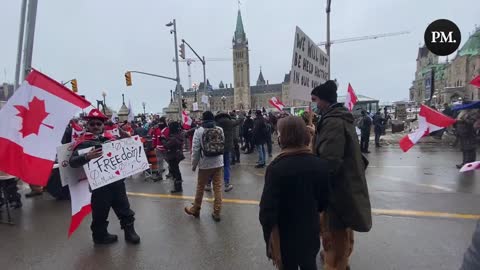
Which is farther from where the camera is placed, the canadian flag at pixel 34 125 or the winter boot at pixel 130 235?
the winter boot at pixel 130 235

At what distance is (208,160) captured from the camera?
5605mm

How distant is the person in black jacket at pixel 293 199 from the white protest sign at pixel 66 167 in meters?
3.17

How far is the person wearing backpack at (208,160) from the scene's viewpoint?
557cm

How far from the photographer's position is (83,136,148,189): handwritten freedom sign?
459 cm

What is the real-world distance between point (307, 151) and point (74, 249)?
12.6 ft

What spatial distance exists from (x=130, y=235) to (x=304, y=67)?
4029 millimetres

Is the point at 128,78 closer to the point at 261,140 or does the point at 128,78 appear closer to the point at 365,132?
the point at 261,140

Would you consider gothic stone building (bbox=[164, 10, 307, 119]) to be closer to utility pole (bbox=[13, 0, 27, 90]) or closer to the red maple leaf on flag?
utility pole (bbox=[13, 0, 27, 90])

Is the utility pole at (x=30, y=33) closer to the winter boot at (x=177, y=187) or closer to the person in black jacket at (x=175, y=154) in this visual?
the person in black jacket at (x=175, y=154)

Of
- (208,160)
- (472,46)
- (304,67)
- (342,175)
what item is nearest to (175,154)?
(208,160)

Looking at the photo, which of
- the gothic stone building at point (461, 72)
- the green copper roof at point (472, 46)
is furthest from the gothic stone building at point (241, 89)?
the green copper roof at point (472, 46)

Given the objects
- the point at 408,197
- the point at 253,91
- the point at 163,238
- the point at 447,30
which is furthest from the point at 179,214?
the point at 253,91

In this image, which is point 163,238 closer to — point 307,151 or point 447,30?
point 307,151

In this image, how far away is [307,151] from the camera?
2.60m
